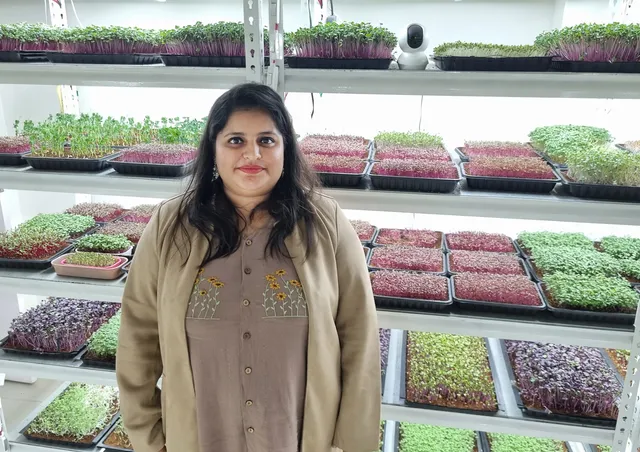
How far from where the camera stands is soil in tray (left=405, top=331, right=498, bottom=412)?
2.05 meters

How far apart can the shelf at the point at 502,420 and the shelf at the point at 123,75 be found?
146 cm

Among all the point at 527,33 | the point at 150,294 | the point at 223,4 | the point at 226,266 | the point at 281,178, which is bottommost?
the point at 150,294

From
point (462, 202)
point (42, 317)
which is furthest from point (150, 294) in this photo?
point (42, 317)

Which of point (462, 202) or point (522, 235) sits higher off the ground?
point (462, 202)

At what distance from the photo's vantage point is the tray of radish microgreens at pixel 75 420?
2428 mm

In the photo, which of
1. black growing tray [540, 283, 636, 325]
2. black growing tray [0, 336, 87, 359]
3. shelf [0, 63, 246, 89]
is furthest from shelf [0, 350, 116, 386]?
black growing tray [540, 283, 636, 325]

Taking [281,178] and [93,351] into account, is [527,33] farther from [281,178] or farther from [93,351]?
[93,351]

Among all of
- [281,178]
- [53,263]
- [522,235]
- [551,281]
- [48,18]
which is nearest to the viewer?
[281,178]

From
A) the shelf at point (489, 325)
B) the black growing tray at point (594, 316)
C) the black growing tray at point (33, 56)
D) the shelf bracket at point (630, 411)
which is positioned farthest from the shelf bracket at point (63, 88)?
the shelf bracket at point (630, 411)

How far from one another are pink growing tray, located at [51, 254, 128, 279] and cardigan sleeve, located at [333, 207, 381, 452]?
1.18m

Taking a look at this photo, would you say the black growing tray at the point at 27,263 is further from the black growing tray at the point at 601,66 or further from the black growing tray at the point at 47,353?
the black growing tray at the point at 601,66

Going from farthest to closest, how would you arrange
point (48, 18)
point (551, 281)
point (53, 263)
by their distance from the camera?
point (48, 18) → point (53, 263) → point (551, 281)

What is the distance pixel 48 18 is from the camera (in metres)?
2.70

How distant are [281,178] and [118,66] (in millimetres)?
897
